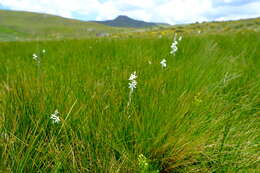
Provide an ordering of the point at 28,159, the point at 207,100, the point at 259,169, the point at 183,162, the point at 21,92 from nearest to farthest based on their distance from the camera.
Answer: the point at 28,159 → the point at 259,169 → the point at 183,162 → the point at 21,92 → the point at 207,100

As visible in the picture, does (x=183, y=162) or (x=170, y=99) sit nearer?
(x=183, y=162)

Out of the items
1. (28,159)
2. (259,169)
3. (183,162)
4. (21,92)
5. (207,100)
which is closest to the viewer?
(28,159)

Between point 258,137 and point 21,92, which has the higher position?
point 21,92

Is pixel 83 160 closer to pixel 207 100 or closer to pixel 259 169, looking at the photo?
pixel 259 169

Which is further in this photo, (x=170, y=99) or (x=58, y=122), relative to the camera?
(x=170, y=99)

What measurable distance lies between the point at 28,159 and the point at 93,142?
294mm

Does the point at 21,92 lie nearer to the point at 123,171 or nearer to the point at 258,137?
the point at 123,171

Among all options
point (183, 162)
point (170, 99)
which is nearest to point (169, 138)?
point (183, 162)

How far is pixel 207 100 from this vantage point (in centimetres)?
164

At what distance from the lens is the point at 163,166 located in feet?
3.90

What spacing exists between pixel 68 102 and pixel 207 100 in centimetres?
95

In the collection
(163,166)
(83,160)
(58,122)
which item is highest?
(58,122)

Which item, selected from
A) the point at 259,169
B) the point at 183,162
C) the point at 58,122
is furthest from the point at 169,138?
the point at 58,122

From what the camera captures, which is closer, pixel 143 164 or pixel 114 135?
pixel 143 164
